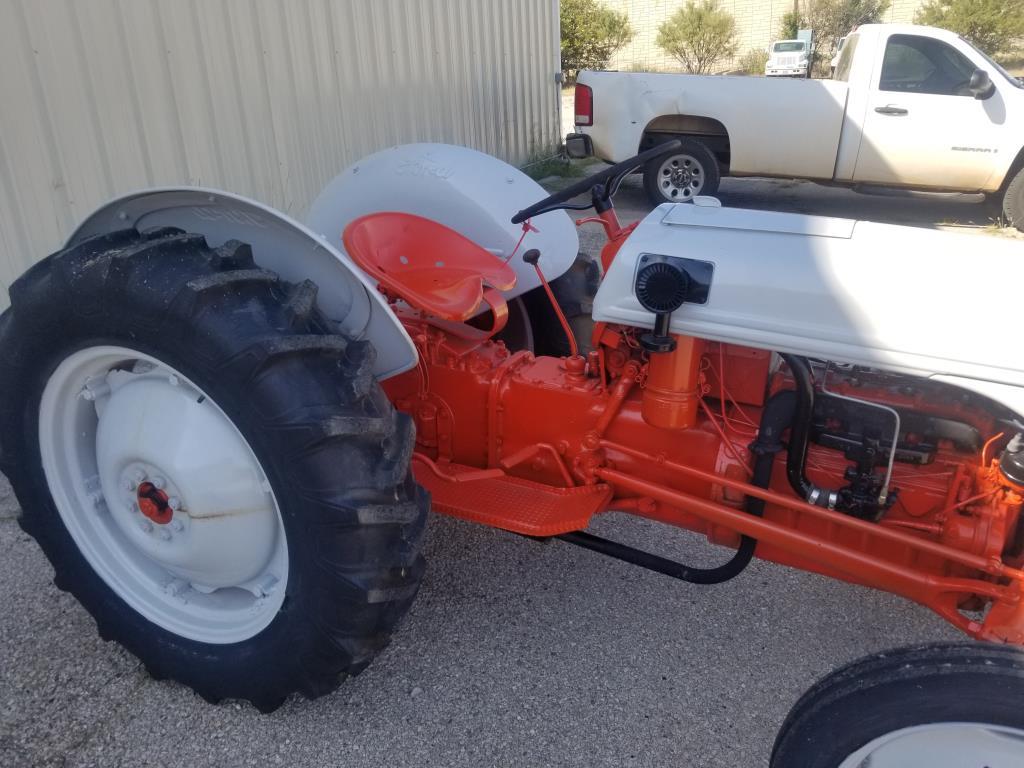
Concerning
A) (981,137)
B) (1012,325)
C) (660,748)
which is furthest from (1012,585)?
(981,137)

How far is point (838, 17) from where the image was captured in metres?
23.5

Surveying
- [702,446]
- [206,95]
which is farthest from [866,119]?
[702,446]

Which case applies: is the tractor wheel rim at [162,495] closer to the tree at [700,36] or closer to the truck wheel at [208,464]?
the truck wheel at [208,464]

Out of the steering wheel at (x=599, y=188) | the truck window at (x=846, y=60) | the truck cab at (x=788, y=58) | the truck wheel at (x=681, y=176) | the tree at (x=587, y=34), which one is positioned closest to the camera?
the steering wheel at (x=599, y=188)

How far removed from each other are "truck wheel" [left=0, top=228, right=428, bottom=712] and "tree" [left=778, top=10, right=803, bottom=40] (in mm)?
25992

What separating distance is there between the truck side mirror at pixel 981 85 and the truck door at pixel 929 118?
3.3 inches

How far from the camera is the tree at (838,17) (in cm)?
2336

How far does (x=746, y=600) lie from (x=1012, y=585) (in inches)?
35.8

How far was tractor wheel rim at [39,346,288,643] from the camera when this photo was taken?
1843mm

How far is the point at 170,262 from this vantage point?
1737 millimetres

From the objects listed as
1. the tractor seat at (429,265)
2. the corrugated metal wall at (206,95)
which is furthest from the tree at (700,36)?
the tractor seat at (429,265)

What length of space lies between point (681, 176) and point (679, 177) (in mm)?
23

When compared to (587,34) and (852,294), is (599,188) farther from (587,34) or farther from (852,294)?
(587,34)

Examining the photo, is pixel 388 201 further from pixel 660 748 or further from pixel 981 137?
pixel 981 137
